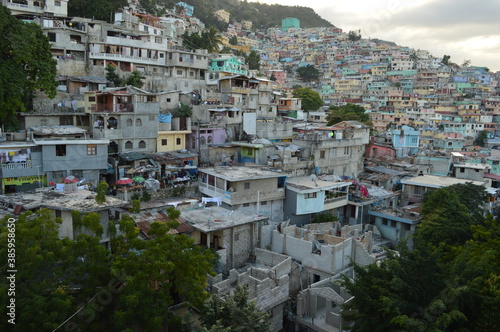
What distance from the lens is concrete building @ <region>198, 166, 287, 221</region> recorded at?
78.4 feet

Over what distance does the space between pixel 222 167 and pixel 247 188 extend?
3373mm

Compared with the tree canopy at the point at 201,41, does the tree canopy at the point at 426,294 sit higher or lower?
lower

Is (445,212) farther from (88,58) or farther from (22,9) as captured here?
(22,9)

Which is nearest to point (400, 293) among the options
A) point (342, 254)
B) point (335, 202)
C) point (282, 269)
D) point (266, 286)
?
point (266, 286)

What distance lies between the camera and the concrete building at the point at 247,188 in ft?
78.4

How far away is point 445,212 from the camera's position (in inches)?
939

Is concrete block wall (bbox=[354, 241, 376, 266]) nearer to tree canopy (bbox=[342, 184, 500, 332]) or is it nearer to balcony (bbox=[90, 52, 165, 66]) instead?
tree canopy (bbox=[342, 184, 500, 332])

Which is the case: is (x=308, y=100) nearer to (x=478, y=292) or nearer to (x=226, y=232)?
(x=226, y=232)

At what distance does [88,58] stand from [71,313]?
29.8m

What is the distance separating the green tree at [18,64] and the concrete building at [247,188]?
1145cm

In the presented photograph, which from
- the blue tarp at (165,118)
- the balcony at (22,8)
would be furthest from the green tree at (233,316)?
the balcony at (22,8)

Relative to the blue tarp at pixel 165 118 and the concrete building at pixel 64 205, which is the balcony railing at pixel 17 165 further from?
the blue tarp at pixel 165 118

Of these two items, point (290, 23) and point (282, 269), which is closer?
point (282, 269)

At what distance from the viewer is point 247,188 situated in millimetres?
24266
